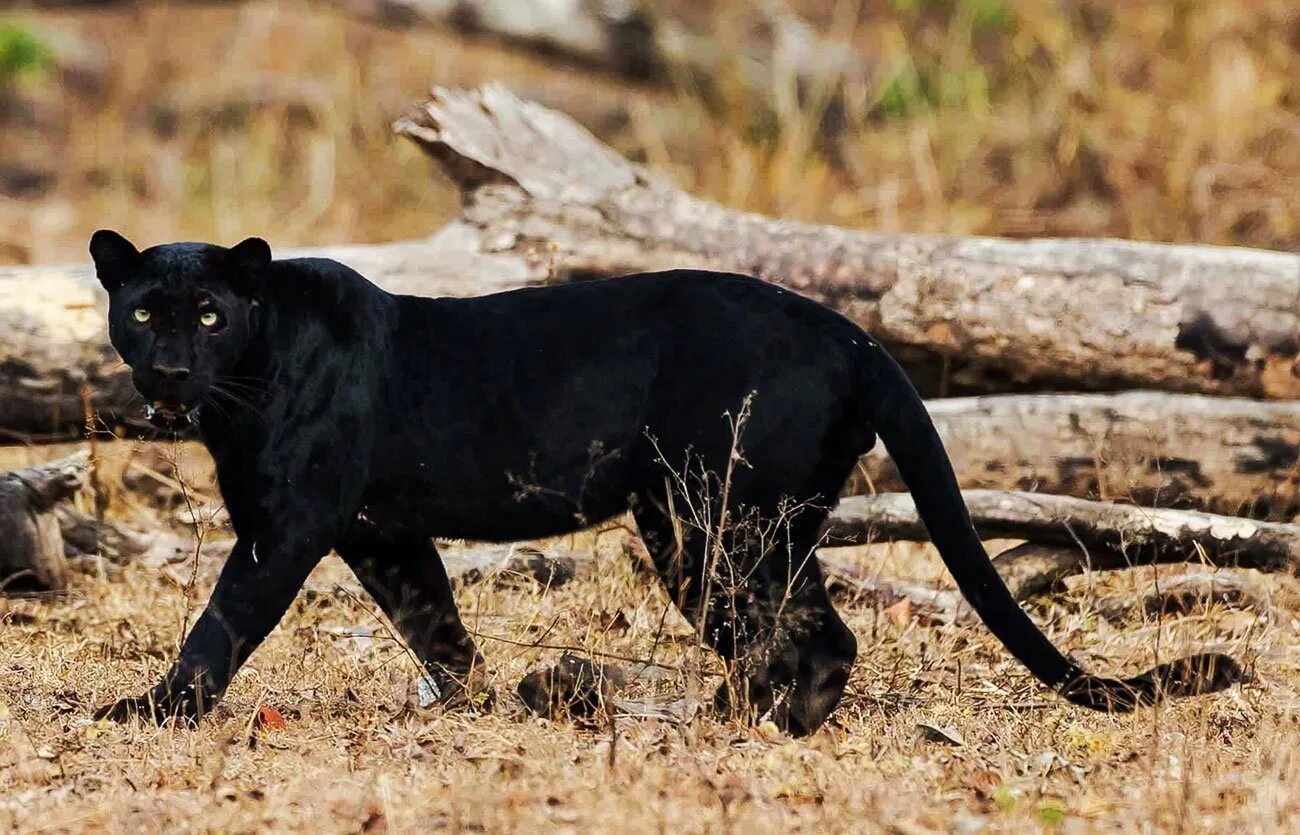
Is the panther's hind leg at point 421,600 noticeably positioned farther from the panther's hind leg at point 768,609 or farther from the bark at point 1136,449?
the bark at point 1136,449

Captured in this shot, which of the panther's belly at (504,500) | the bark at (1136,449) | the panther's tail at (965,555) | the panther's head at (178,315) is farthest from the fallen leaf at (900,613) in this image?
the panther's head at (178,315)

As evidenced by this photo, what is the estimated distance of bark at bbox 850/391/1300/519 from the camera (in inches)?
254

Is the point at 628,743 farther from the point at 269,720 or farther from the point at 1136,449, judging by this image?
the point at 1136,449

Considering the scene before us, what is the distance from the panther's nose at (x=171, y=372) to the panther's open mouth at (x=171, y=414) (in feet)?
0.23

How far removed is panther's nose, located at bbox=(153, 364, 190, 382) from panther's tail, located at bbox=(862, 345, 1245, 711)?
67.1 inches

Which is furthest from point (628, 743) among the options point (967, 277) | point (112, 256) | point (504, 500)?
point (967, 277)

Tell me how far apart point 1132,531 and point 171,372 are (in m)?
3.05

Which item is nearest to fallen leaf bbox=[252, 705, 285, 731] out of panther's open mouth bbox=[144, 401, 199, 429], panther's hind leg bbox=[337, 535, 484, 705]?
panther's hind leg bbox=[337, 535, 484, 705]

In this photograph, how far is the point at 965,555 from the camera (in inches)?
170

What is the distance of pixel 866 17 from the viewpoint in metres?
15.8

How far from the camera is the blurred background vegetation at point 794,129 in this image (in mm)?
10531

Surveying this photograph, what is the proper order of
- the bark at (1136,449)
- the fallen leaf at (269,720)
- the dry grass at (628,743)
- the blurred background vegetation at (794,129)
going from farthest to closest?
the blurred background vegetation at (794,129) < the bark at (1136,449) < the fallen leaf at (269,720) < the dry grass at (628,743)

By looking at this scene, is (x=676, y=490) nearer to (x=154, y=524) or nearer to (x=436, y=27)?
(x=154, y=524)

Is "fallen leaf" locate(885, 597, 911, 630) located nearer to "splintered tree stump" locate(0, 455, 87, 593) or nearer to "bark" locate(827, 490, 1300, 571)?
"bark" locate(827, 490, 1300, 571)
